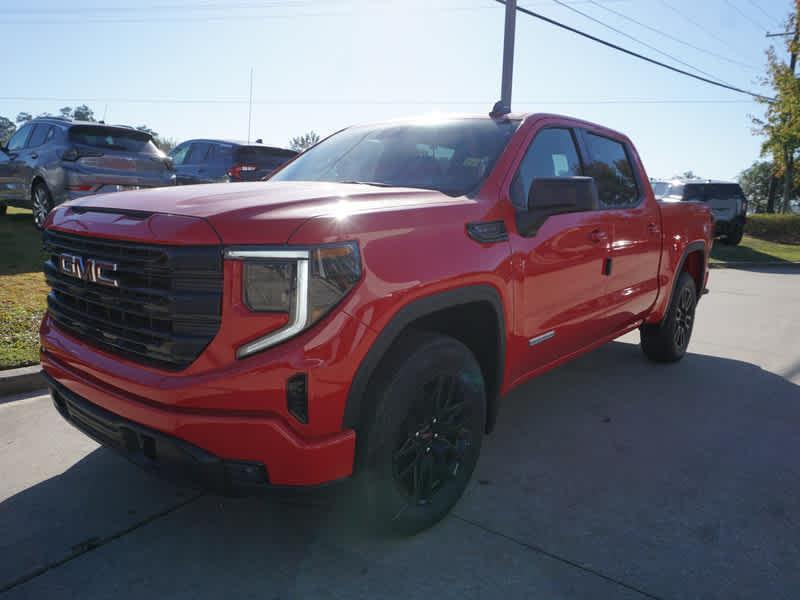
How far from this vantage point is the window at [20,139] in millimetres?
10016

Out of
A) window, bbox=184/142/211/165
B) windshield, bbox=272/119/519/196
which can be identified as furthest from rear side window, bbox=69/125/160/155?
windshield, bbox=272/119/519/196

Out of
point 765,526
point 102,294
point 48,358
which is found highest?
point 102,294

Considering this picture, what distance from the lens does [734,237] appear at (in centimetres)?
1917

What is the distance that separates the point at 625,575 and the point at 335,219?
1.78 meters

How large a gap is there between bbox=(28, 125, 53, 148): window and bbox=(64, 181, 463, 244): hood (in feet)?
25.8

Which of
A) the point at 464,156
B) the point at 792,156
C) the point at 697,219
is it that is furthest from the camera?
the point at 792,156

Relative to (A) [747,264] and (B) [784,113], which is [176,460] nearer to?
(A) [747,264]

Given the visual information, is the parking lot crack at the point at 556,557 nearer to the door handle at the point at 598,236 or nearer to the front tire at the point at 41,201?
the door handle at the point at 598,236

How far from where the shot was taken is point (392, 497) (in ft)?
8.11

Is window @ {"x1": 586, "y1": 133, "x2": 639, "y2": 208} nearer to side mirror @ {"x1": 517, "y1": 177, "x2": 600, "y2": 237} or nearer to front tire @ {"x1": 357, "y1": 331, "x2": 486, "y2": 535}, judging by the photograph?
side mirror @ {"x1": 517, "y1": 177, "x2": 600, "y2": 237}

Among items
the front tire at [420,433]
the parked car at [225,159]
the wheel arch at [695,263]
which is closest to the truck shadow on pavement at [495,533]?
the front tire at [420,433]

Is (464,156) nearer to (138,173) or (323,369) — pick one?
(323,369)

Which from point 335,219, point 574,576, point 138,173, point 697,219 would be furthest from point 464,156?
point 138,173

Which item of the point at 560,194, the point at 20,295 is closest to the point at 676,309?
the point at 560,194
